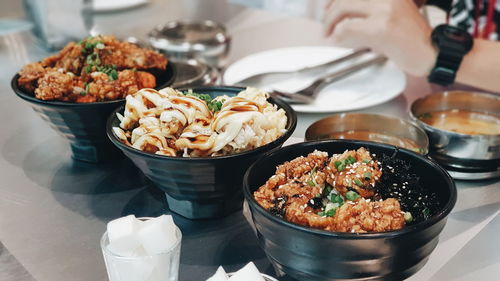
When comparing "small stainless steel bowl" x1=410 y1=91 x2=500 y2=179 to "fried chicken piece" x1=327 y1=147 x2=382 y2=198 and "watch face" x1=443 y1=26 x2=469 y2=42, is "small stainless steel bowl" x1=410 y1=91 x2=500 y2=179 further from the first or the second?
"watch face" x1=443 y1=26 x2=469 y2=42

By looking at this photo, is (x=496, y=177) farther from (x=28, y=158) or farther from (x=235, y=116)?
(x=28, y=158)

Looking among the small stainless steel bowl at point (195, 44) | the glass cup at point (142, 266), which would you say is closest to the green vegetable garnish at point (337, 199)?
the glass cup at point (142, 266)

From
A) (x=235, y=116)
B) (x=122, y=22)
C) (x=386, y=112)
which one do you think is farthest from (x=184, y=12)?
(x=235, y=116)

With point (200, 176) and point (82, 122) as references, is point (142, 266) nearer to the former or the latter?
point (200, 176)

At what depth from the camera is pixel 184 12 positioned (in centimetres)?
334

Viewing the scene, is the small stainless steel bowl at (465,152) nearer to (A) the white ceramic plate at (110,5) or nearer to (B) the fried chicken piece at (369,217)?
(B) the fried chicken piece at (369,217)

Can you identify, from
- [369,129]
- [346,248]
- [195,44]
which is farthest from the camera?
→ [195,44]

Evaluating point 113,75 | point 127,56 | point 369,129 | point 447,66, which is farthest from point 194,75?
point 447,66

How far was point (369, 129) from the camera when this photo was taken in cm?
177

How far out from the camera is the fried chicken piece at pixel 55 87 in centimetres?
160

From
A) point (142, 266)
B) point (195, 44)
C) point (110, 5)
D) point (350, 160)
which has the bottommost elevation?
point (110, 5)

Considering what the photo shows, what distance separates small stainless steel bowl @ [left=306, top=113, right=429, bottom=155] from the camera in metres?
1.68

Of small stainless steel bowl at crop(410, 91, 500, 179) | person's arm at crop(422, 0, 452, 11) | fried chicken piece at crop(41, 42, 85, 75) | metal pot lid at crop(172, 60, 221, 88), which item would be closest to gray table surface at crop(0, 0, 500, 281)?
small stainless steel bowl at crop(410, 91, 500, 179)

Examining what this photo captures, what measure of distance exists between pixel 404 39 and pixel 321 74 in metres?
0.35
